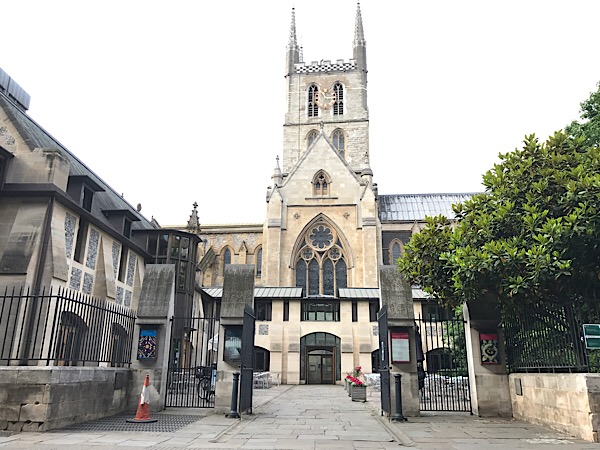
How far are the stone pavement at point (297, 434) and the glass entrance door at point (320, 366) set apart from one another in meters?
19.1

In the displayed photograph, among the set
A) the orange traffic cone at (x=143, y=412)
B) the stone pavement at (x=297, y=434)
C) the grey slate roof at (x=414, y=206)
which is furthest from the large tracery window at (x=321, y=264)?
the orange traffic cone at (x=143, y=412)

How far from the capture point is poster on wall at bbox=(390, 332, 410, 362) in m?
12.3

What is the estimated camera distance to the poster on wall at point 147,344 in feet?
42.0

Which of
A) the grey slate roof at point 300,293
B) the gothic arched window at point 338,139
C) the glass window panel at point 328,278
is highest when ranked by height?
the gothic arched window at point 338,139

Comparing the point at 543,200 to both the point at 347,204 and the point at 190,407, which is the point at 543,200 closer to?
the point at 190,407

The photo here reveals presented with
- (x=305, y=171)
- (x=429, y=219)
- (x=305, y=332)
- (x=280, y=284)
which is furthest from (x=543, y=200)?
(x=305, y=171)

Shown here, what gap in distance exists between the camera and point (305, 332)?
101ft

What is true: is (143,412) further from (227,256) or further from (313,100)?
(313,100)

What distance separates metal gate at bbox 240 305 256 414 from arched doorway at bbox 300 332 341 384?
18225mm

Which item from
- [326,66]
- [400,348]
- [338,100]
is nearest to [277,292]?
[400,348]

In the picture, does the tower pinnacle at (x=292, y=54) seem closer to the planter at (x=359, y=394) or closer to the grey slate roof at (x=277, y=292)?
the grey slate roof at (x=277, y=292)

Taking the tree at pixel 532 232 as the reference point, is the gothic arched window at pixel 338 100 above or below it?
above

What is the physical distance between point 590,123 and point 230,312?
44.1 feet

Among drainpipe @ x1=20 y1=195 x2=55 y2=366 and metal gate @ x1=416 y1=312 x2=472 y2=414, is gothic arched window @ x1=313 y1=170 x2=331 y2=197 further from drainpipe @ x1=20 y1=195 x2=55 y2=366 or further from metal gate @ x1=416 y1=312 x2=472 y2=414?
drainpipe @ x1=20 y1=195 x2=55 y2=366
